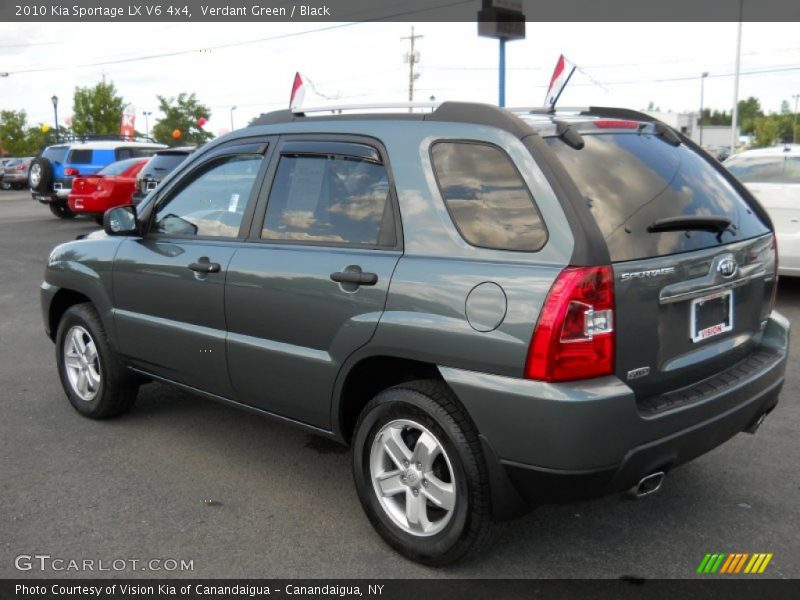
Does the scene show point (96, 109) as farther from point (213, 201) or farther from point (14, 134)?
point (213, 201)

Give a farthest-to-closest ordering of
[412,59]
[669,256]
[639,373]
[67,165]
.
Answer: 1. [412,59]
2. [67,165]
3. [669,256]
4. [639,373]

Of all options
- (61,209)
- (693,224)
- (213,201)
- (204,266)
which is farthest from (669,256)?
(61,209)

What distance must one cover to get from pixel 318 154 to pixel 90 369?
7.80ft

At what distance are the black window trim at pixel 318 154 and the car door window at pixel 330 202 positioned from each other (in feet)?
0.05

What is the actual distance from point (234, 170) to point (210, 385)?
1.15 meters

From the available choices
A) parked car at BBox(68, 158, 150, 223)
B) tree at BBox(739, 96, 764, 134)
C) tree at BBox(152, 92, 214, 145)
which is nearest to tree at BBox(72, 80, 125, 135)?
tree at BBox(152, 92, 214, 145)

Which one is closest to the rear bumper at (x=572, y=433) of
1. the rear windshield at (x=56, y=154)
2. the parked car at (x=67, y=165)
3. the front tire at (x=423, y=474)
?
the front tire at (x=423, y=474)

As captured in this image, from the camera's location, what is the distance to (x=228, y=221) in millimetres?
4113

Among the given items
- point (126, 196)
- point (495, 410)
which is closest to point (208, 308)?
point (495, 410)

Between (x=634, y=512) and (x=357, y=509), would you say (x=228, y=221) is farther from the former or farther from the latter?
(x=634, y=512)

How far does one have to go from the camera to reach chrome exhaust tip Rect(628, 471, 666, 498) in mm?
2928

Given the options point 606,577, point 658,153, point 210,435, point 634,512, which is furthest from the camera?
point 210,435

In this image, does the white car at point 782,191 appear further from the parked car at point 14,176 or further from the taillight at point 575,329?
the parked car at point 14,176

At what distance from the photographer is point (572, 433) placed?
2.72 metres
